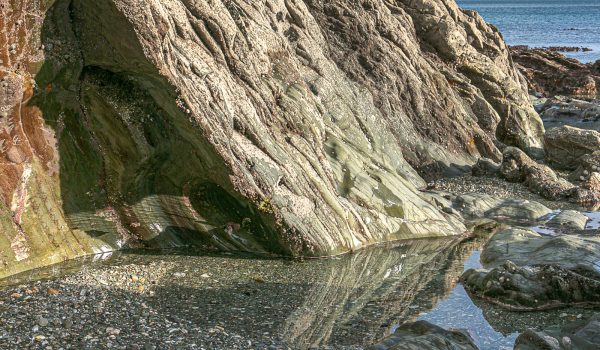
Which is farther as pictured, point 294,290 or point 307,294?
point 294,290

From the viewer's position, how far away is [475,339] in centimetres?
1123

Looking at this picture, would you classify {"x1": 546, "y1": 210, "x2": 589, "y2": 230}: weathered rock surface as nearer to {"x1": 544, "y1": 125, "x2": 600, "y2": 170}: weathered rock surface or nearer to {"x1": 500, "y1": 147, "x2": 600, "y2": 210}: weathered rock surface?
{"x1": 500, "y1": 147, "x2": 600, "y2": 210}: weathered rock surface

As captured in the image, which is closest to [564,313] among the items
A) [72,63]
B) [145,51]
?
[145,51]

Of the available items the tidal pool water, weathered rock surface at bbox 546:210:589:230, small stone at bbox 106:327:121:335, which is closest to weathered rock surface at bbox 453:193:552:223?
weathered rock surface at bbox 546:210:589:230

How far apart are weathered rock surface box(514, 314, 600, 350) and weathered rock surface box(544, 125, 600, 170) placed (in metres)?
15.6

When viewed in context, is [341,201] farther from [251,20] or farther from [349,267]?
[251,20]

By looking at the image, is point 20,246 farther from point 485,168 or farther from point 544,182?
point 544,182

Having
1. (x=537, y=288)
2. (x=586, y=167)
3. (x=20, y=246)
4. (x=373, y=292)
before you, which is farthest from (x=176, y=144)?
(x=586, y=167)

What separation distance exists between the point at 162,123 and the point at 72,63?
1.94 meters

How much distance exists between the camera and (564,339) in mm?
10164

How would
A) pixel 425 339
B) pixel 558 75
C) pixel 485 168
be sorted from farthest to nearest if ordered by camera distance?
pixel 558 75 < pixel 485 168 < pixel 425 339

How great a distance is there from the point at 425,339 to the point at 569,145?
1759 centimetres

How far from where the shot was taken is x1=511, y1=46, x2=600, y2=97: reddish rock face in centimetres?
4603

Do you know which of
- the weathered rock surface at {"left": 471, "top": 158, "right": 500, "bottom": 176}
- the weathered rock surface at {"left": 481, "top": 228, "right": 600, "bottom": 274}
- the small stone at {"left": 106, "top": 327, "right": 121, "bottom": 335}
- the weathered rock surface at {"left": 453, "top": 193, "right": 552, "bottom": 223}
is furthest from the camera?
the weathered rock surface at {"left": 471, "top": 158, "right": 500, "bottom": 176}
